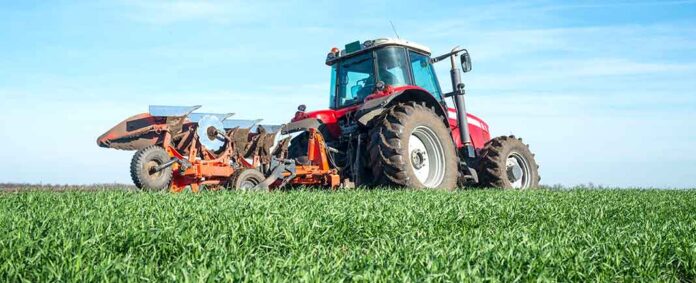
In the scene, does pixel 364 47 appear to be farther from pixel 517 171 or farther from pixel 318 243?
pixel 318 243

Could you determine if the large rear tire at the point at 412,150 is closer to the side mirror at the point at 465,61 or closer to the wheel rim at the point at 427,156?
the wheel rim at the point at 427,156

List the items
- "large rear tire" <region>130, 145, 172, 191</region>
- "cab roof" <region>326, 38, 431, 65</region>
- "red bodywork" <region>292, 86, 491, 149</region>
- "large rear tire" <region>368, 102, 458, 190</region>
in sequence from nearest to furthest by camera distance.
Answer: "large rear tire" <region>130, 145, 172, 191</region>, "large rear tire" <region>368, 102, 458, 190</region>, "red bodywork" <region>292, 86, 491, 149</region>, "cab roof" <region>326, 38, 431, 65</region>

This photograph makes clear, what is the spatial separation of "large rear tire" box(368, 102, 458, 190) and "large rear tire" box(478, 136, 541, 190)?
1071 millimetres

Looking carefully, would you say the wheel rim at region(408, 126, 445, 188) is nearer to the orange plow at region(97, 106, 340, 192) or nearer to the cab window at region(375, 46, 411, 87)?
the cab window at region(375, 46, 411, 87)

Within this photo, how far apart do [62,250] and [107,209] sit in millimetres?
1610

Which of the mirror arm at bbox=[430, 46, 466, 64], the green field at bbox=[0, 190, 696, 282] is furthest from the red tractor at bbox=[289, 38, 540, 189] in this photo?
the green field at bbox=[0, 190, 696, 282]

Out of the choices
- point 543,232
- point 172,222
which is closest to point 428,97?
point 543,232

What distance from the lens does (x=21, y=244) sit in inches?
123

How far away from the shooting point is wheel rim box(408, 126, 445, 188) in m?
8.48

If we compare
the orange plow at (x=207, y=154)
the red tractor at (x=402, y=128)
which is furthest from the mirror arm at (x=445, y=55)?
the orange plow at (x=207, y=154)

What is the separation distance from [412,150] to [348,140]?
85 cm

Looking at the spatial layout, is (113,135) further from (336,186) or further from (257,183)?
(336,186)

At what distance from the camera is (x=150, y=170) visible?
6.98 meters

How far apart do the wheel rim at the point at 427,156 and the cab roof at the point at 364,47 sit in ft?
4.47
